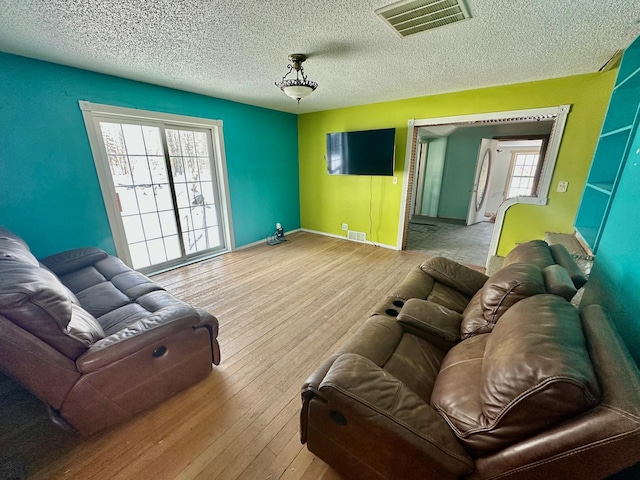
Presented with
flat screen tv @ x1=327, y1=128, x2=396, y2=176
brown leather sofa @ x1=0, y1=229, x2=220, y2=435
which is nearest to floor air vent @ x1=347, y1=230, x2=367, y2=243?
flat screen tv @ x1=327, y1=128, x2=396, y2=176

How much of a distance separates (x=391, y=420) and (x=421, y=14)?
229 centimetres

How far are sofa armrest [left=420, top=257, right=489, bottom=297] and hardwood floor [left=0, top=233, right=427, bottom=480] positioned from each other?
2.63ft

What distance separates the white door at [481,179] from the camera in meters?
5.89

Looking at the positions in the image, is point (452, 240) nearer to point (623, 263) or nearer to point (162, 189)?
point (623, 263)

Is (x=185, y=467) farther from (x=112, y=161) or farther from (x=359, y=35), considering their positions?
(x=112, y=161)

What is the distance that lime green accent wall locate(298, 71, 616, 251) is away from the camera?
277 cm

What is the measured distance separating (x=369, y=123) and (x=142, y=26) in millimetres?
3199

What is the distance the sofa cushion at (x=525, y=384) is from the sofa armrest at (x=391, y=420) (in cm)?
8

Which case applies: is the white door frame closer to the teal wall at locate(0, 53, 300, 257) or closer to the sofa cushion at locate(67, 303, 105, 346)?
the teal wall at locate(0, 53, 300, 257)

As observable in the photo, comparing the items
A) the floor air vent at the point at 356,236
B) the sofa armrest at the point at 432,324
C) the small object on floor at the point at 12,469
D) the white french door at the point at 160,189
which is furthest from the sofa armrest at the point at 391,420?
the floor air vent at the point at 356,236

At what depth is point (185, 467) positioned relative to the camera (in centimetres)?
128

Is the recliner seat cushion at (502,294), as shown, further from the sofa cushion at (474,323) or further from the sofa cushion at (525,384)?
the sofa cushion at (525,384)

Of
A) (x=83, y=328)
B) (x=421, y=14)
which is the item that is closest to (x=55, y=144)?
(x=83, y=328)

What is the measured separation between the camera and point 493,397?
821 millimetres
